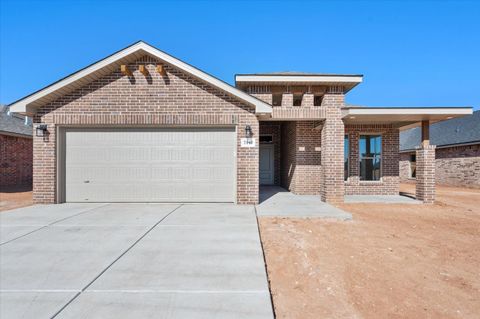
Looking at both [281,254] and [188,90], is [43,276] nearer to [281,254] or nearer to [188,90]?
[281,254]

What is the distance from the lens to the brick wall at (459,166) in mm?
17000

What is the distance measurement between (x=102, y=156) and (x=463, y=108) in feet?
41.7

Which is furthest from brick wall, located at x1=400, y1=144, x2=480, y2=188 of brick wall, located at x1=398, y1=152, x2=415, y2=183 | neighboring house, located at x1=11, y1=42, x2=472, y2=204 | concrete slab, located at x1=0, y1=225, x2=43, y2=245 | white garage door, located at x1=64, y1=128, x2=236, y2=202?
concrete slab, located at x1=0, y1=225, x2=43, y2=245

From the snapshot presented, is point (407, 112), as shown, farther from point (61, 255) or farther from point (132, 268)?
point (61, 255)

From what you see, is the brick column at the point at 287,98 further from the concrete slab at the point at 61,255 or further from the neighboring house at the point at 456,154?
the neighboring house at the point at 456,154

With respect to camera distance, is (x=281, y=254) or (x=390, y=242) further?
(x=390, y=242)

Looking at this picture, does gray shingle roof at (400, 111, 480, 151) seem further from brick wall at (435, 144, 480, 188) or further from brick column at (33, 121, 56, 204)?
brick column at (33, 121, 56, 204)

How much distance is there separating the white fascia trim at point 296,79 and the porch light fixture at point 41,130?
6911 mm

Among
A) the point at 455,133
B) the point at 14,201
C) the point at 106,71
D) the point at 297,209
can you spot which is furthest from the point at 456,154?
the point at 14,201

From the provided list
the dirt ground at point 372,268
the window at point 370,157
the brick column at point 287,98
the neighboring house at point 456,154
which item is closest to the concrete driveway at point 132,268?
the dirt ground at point 372,268

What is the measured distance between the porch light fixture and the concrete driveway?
Result: 3.01 meters

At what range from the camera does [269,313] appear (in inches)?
101

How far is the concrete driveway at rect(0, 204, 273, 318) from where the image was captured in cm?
264

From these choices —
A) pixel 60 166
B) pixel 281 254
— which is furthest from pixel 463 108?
pixel 60 166
